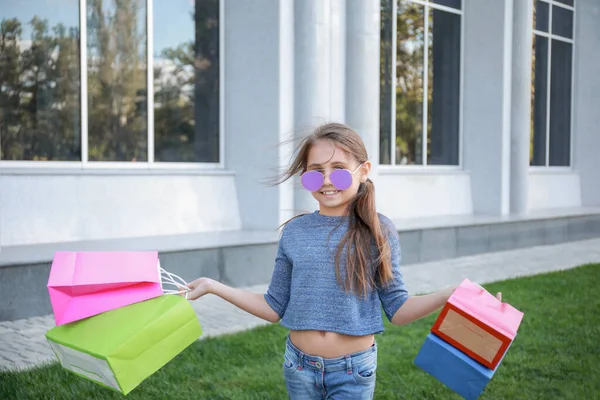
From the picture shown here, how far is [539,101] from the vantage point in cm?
1630

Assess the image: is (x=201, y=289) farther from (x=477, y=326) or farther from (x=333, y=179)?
(x=477, y=326)

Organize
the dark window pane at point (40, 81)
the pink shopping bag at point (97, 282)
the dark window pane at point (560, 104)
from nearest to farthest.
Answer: the pink shopping bag at point (97, 282)
the dark window pane at point (40, 81)
the dark window pane at point (560, 104)

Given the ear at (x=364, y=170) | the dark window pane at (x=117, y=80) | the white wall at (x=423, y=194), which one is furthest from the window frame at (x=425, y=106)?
Answer: the ear at (x=364, y=170)

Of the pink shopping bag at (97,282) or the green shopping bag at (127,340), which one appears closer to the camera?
the green shopping bag at (127,340)

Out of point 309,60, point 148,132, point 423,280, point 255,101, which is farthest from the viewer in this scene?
point 255,101

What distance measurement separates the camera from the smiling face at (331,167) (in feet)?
7.86

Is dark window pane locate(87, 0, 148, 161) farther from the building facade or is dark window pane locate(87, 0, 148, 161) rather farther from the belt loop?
the belt loop

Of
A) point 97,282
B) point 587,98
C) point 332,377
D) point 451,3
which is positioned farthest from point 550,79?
point 97,282

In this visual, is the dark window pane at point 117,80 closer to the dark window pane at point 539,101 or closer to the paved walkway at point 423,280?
the paved walkway at point 423,280

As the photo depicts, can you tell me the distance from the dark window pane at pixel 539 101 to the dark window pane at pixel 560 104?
1.32 ft

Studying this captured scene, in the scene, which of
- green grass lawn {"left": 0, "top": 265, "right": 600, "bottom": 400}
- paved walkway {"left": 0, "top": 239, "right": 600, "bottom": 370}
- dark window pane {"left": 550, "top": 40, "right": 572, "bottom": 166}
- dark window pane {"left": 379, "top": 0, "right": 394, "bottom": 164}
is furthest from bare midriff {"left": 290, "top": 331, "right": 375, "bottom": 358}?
dark window pane {"left": 550, "top": 40, "right": 572, "bottom": 166}

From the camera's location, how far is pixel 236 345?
544 cm

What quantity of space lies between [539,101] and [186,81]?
31.3 feet

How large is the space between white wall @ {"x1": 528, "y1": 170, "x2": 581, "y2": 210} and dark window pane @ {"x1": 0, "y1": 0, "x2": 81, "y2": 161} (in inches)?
413
